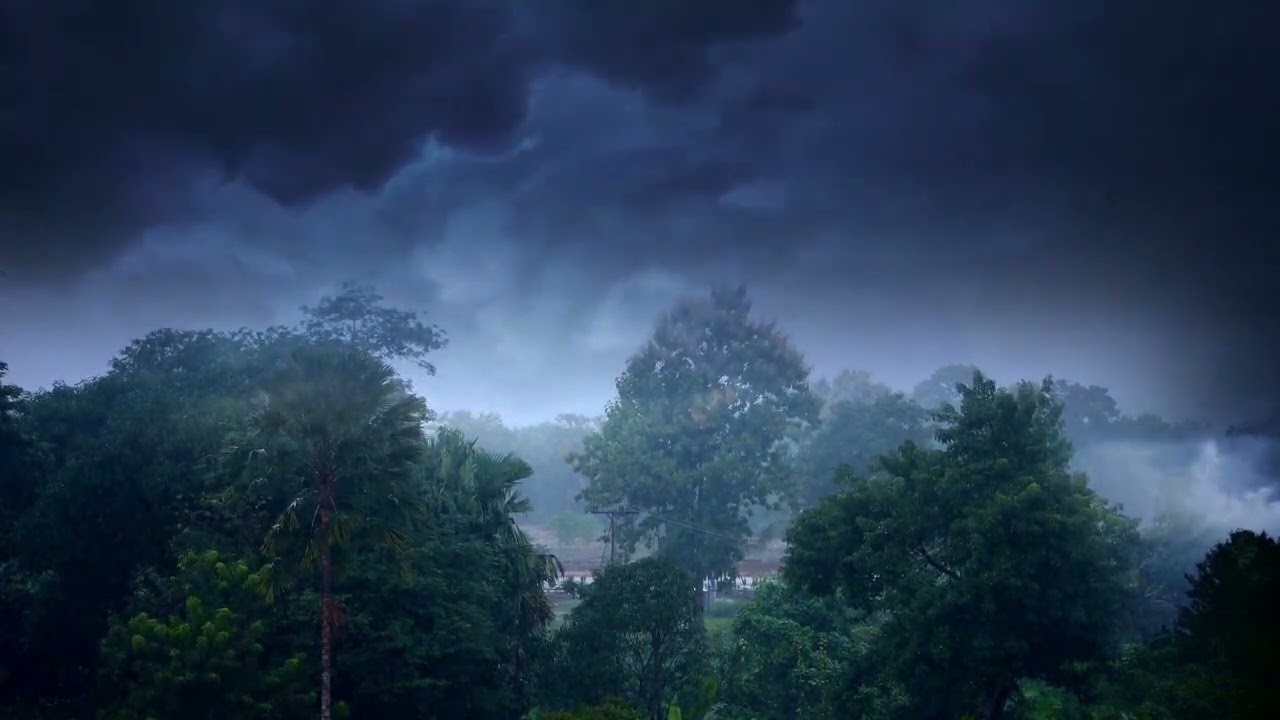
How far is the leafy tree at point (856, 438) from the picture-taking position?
60.8 metres

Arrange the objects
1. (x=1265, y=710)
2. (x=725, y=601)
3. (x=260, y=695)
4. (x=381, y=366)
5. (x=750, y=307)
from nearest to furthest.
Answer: (x=1265, y=710) → (x=260, y=695) → (x=381, y=366) → (x=750, y=307) → (x=725, y=601)

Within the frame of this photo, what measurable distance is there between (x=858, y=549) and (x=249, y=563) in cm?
1707

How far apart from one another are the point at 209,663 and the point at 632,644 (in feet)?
38.0

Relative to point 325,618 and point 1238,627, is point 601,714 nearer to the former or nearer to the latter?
point 325,618

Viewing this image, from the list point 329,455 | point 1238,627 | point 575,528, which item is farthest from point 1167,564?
point 575,528

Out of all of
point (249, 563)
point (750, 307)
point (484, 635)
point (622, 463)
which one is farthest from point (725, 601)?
point (249, 563)

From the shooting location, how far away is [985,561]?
68.9ft

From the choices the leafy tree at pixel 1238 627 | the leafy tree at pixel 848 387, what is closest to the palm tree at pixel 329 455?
the leafy tree at pixel 1238 627

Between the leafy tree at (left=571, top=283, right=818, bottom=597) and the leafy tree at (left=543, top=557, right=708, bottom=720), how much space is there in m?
19.3

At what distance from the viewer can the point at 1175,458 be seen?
64.9m

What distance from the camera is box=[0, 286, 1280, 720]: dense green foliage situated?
1928 cm

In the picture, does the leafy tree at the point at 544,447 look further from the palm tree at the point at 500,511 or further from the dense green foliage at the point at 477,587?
the dense green foliage at the point at 477,587

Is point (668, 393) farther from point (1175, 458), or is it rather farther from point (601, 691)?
point (1175, 458)

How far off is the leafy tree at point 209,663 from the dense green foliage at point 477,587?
72 millimetres
